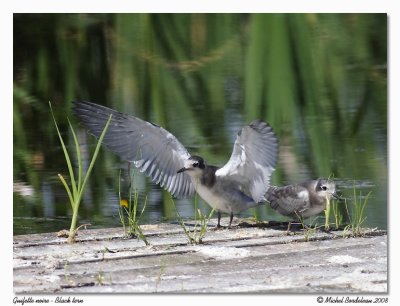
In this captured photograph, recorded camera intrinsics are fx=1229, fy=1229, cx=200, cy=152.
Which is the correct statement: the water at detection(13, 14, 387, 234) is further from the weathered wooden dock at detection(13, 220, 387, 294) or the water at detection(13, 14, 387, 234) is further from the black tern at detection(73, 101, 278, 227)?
the weathered wooden dock at detection(13, 220, 387, 294)

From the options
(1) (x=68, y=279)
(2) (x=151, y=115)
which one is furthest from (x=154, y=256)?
(2) (x=151, y=115)

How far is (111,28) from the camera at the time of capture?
8078mm

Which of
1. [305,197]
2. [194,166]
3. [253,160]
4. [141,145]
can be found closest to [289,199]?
[305,197]

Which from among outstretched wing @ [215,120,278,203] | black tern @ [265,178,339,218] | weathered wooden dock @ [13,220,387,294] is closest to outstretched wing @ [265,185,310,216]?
black tern @ [265,178,339,218]

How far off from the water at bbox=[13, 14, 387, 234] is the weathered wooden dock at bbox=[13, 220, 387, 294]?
2.71 ft

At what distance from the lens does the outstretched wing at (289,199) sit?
20.9 ft

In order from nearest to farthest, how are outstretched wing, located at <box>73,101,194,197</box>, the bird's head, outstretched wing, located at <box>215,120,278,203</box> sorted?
outstretched wing, located at <box>215,120,278,203</box> < the bird's head < outstretched wing, located at <box>73,101,194,197</box>

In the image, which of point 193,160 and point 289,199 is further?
point 289,199

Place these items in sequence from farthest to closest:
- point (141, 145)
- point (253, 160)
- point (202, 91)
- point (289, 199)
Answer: point (202, 91) → point (141, 145) → point (289, 199) → point (253, 160)

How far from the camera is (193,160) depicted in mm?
6336

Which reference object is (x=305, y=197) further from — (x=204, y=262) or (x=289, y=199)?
(x=204, y=262)

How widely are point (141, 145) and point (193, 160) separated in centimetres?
37

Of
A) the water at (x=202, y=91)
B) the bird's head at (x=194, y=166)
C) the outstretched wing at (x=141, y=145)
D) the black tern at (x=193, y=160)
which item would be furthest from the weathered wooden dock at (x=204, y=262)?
the water at (x=202, y=91)

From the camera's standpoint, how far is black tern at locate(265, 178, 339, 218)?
6348mm
